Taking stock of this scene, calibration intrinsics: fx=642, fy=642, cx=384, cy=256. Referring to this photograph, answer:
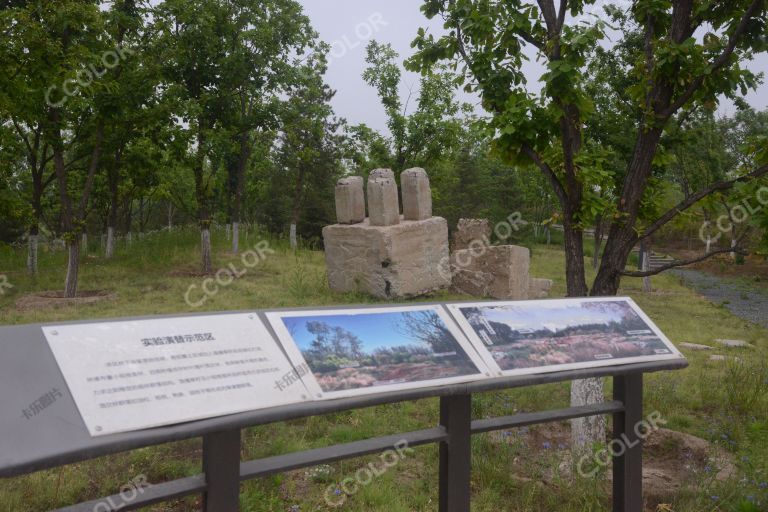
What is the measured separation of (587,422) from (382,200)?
7.76 m

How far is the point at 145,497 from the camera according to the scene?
237 centimetres

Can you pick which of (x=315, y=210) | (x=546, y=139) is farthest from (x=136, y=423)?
(x=315, y=210)

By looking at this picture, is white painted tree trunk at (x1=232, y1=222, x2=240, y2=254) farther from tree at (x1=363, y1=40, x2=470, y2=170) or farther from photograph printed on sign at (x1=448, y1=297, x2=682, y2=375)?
photograph printed on sign at (x1=448, y1=297, x2=682, y2=375)

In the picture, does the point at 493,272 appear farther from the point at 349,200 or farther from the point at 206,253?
the point at 206,253

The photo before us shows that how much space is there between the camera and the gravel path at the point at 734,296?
15678mm

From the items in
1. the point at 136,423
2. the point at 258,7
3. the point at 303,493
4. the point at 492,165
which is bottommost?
the point at 303,493

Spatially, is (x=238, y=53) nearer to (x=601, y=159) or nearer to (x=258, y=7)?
(x=258, y=7)

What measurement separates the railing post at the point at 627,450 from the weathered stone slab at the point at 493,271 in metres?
10.4

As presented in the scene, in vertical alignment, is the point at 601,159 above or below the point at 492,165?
below

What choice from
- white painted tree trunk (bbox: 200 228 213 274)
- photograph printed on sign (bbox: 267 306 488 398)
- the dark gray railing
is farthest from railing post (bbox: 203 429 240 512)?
white painted tree trunk (bbox: 200 228 213 274)

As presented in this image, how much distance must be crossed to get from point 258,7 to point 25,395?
17116 millimetres

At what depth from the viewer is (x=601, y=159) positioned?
212 inches

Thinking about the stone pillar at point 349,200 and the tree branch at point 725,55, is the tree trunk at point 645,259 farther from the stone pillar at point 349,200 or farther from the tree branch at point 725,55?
the tree branch at point 725,55

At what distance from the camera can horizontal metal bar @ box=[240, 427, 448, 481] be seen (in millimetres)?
2586
